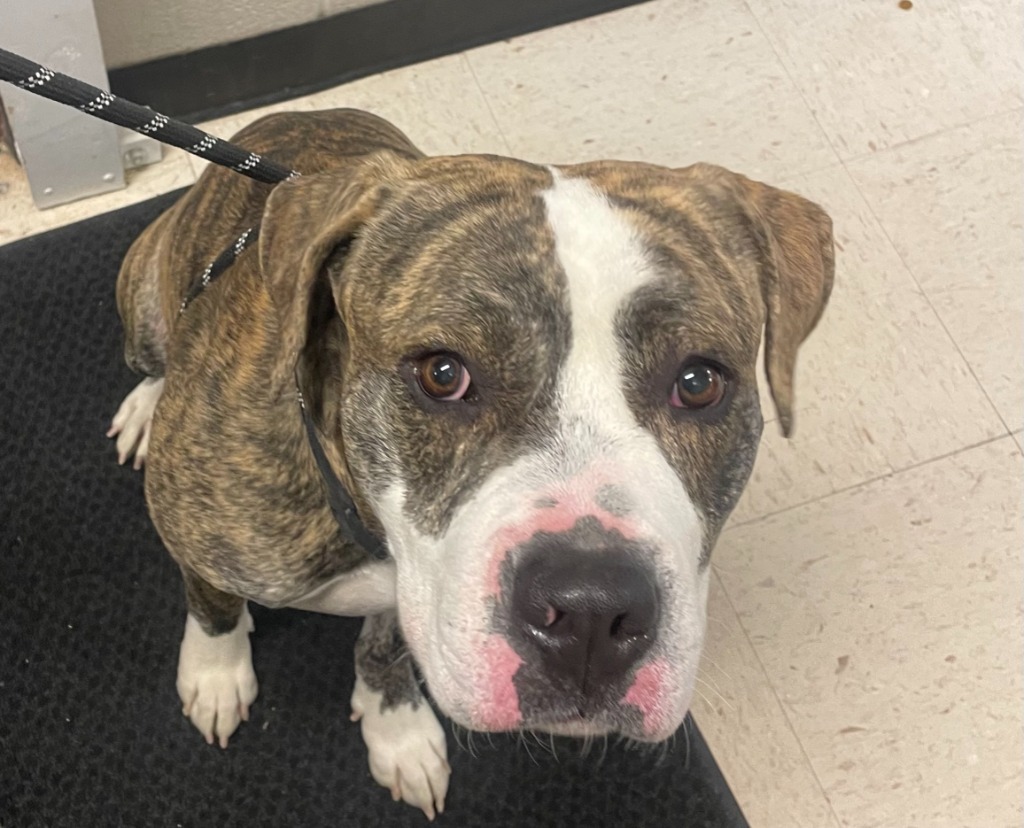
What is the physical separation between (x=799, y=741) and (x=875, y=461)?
0.69 m

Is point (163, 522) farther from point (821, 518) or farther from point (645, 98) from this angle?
point (645, 98)

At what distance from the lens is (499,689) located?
1287mm

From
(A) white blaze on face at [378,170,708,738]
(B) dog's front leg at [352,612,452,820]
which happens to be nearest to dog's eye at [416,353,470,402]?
(A) white blaze on face at [378,170,708,738]

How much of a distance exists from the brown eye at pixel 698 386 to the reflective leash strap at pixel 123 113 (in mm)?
624

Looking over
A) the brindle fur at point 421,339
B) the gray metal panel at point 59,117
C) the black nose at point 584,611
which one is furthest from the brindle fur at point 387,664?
the gray metal panel at point 59,117

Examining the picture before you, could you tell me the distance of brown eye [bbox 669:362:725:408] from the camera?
138 cm

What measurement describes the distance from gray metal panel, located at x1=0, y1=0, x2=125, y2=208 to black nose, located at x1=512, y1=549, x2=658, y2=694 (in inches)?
67.5

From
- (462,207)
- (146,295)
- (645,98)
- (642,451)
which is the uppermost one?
(462,207)

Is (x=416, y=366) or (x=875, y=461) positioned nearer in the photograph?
(x=416, y=366)

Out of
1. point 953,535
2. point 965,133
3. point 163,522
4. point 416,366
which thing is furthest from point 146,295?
point 965,133

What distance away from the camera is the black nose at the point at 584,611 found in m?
1.21

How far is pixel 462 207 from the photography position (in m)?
1.42

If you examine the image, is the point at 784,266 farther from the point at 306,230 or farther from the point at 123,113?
the point at 123,113

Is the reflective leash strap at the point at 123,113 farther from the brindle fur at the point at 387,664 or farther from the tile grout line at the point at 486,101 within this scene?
the tile grout line at the point at 486,101
